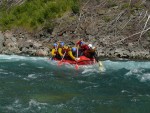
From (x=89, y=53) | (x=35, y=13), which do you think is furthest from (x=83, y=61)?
(x=35, y=13)

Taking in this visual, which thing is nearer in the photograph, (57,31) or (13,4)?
(57,31)

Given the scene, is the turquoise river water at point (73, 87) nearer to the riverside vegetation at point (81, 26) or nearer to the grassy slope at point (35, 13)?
the riverside vegetation at point (81, 26)

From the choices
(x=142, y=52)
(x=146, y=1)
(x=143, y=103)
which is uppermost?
(x=146, y=1)

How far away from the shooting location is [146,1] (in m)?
28.6

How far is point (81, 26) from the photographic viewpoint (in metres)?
28.5

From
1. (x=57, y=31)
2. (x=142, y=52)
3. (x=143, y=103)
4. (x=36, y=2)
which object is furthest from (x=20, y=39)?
(x=143, y=103)

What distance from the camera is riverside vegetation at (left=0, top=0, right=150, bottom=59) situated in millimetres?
25828

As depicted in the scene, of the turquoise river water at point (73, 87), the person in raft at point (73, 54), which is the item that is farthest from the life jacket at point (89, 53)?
the turquoise river water at point (73, 87)

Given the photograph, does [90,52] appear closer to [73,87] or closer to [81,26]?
[73,87]

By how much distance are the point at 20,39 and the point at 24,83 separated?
12928 millimetres

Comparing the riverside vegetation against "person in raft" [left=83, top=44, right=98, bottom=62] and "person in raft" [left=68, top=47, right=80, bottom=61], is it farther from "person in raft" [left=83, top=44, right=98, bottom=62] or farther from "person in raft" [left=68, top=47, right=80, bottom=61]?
"person in raft" [left=68, top=47, right=80, bottom=61]

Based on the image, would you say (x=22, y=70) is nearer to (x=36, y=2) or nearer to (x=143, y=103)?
(x=143, y=103)

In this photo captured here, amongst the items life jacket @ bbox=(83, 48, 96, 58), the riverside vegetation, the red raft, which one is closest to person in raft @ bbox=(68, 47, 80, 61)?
the red raft

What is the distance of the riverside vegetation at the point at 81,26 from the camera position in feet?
84.7
